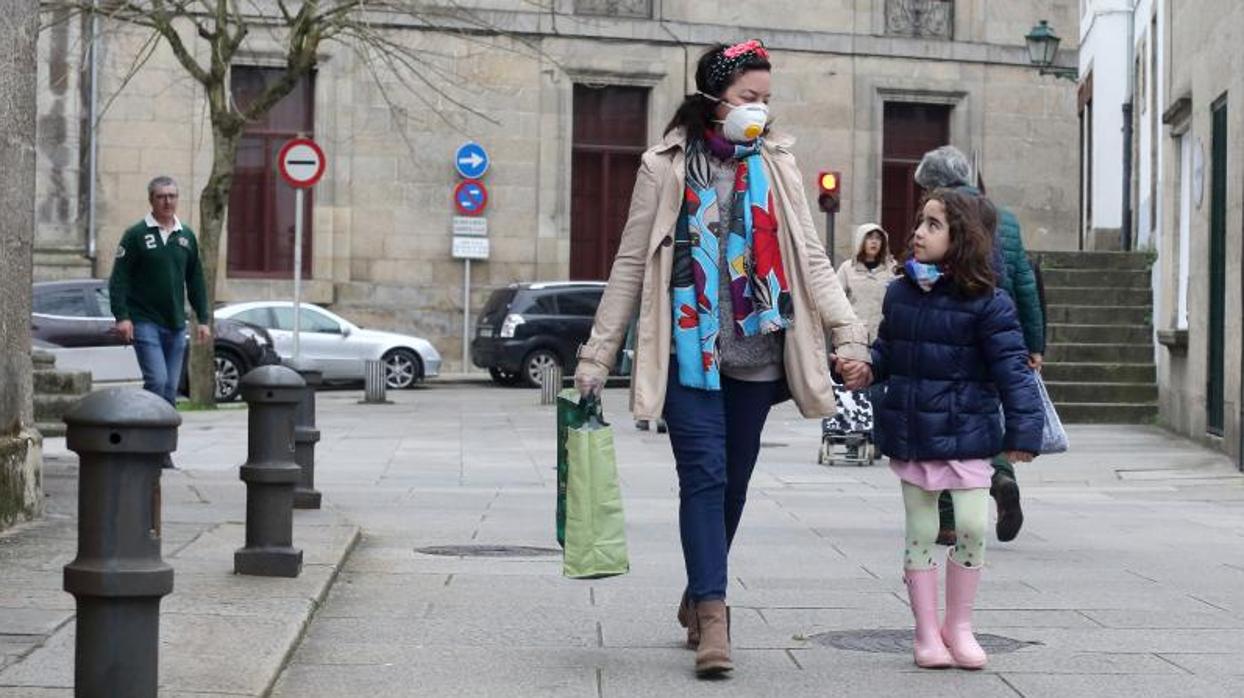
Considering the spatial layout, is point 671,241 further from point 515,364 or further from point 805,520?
point 515,364

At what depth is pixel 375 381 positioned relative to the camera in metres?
25.2

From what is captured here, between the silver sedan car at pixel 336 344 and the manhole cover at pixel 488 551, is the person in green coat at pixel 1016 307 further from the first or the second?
the silver sedan car at pixel 336 344

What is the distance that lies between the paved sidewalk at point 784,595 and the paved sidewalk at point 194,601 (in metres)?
0.13

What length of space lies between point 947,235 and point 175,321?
23.4 ft

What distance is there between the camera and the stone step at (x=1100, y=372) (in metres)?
21.7

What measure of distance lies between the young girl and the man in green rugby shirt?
6.89 metres

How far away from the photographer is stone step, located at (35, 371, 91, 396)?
17078 millimetres

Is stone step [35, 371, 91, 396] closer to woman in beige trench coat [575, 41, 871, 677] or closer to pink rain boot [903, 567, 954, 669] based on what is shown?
woman in beige trench coat [575, 41, 871, 677]

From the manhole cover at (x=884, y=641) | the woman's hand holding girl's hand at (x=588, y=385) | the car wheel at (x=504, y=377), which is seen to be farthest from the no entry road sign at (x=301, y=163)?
the woman's hand holding girl's hand at (x=588, y=385)

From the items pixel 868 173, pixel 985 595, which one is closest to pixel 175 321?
pixel 985 595

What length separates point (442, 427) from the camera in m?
20.9

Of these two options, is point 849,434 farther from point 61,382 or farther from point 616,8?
point 616,8

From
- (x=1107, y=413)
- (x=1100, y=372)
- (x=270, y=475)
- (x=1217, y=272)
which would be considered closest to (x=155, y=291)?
(x=270, y=475)

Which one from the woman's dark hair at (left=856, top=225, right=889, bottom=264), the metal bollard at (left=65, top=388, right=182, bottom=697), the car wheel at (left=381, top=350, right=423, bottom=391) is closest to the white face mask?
the metal bollard at (left=65, top=388, right=182, bottom=697)
